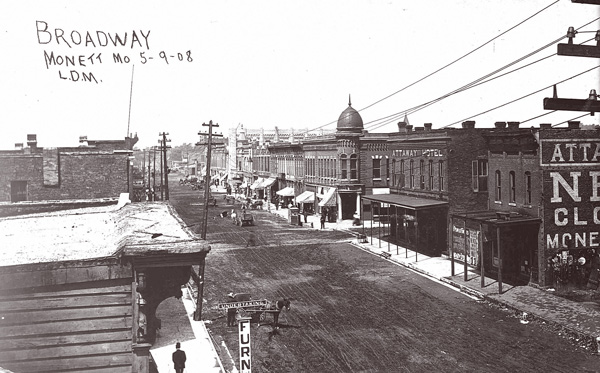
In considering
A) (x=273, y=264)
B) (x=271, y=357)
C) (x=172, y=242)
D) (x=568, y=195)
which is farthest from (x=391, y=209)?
(x=172, y=242)

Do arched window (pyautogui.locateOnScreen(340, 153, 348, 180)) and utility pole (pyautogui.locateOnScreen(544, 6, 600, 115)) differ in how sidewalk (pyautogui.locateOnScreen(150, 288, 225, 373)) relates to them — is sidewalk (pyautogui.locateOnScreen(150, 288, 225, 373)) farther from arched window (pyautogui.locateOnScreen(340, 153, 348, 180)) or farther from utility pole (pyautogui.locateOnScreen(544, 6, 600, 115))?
arched window (pyautogui.locateOnScreen(340, 153, 348, 180))

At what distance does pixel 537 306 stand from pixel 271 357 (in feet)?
37.8

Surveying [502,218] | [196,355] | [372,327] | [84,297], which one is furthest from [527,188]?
[84,297]

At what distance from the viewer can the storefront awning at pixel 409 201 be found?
3480cm

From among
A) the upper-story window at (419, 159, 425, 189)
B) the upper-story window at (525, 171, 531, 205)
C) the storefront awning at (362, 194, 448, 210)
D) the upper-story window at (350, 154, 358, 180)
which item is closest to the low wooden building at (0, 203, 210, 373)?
the upper-story window at (525, 171, 531, 205)

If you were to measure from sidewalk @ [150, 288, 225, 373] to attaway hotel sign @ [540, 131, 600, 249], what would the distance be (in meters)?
16.4

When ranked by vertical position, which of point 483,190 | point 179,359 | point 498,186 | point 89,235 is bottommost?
point 179,359

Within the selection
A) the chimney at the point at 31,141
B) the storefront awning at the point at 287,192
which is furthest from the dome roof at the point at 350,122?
the chimney at the point at 31,141

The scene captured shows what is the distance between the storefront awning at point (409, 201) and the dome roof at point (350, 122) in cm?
1288

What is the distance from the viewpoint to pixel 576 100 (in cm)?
1950

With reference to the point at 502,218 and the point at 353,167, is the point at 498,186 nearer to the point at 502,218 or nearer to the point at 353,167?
the point at 502,218

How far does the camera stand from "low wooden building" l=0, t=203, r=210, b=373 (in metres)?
11.6

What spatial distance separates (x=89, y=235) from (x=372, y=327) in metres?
10.8

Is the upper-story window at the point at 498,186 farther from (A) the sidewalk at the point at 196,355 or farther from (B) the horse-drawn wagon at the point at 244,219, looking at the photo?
(B) the horse-drawn wagon at the point at 244,219
